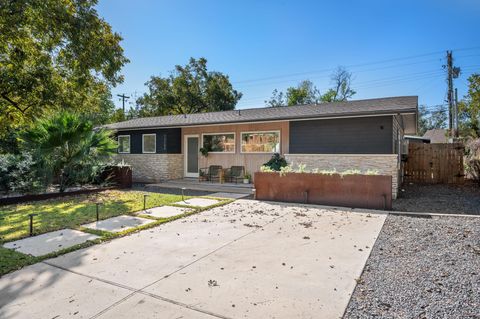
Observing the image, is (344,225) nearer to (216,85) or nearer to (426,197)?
(426,197)

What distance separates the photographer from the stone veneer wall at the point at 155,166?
13.7 m

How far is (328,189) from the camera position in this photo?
7895mm

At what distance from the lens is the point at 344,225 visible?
5680 mm

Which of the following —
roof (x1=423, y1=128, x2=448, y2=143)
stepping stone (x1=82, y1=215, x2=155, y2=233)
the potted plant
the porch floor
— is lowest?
stepping stone (x1=82, y1=215, x2=155, y2=233)

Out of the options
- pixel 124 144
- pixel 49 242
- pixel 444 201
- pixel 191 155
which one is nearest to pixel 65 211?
pixel 49 242

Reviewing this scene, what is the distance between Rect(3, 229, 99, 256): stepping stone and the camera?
431 cm

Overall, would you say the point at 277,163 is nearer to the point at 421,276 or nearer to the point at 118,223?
the point at 118,223

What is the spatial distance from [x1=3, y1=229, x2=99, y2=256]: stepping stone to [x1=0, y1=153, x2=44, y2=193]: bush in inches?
192

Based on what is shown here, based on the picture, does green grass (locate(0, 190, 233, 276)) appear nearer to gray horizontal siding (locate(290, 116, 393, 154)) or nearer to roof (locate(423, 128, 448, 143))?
gray horizontal siding (locate(290, 116, 393, 154))

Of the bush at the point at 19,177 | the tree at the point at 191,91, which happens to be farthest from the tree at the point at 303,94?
the bush at the point at 19,177

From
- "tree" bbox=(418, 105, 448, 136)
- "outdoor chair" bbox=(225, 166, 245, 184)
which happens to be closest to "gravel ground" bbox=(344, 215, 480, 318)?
"outdoor chair" bbox=(225, 166, 245, 184)

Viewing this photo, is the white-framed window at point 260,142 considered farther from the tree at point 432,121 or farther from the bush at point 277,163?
the tree at point 432,121

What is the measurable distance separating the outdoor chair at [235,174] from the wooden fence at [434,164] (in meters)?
7.98

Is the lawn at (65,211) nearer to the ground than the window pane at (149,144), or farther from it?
nearer to the ground
